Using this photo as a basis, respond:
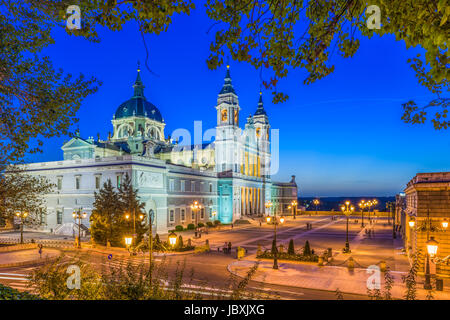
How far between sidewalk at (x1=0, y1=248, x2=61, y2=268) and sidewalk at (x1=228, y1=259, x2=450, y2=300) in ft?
52.5

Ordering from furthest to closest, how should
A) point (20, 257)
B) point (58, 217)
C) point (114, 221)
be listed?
point (58, 217)
point (114, 221)
point (20, 257)

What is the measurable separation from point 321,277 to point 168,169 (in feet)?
116

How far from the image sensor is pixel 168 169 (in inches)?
2056

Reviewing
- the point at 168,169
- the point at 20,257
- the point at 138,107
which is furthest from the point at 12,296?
the point at 138,107

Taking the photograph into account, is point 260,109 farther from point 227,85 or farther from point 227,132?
point 227,132

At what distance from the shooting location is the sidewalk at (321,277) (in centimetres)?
1795

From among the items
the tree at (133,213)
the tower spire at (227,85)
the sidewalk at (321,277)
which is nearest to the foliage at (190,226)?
the tree at (133,213)

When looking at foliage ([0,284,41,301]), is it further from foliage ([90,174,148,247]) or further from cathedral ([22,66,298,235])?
cathedral ([22,66,298,235])

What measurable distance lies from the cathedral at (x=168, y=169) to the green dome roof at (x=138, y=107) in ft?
0.60

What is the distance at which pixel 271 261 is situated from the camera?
88.2 feet

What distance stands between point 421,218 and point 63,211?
46435 mm

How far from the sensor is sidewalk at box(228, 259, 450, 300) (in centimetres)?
1795
